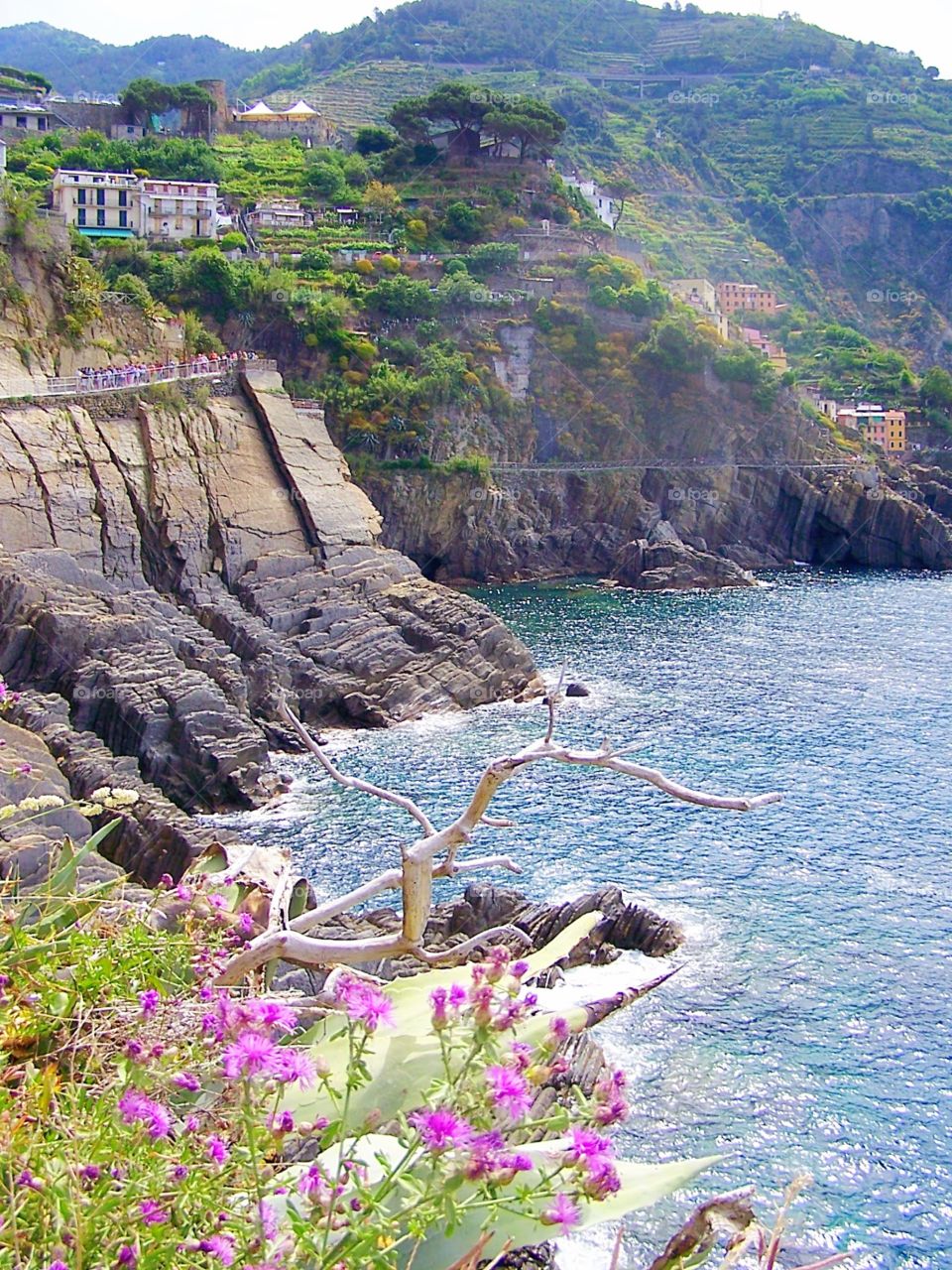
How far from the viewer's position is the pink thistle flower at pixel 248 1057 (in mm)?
4770

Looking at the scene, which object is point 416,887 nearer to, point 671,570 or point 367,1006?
point 367,1006

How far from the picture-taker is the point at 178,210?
8088 cm

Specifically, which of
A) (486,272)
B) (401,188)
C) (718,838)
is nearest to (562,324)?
(486,272)

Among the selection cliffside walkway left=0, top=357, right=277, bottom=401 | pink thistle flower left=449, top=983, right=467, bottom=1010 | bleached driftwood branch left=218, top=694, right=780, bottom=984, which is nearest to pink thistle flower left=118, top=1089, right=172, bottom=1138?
pink thistle flower left=449, top=983, right=467, bottom=1010

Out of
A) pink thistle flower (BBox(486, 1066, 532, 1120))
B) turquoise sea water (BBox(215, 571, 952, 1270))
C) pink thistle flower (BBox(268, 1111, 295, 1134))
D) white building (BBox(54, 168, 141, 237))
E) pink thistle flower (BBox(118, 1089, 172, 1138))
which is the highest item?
white building (BBox(54, 168, 141, 237))

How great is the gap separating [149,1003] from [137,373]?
164 ft

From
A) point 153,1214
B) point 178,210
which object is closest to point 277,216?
point 178,210

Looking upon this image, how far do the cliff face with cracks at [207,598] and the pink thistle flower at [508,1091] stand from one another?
30.4m

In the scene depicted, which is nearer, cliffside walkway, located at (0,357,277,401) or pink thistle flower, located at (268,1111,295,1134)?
pink thistle flower, located at (268,1111,295,1134)

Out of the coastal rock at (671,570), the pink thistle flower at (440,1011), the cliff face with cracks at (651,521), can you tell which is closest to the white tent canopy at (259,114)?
the cliff face with cracks at (651,521)

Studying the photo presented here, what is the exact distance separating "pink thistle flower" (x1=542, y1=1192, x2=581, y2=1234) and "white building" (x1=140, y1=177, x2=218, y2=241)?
8017 cm

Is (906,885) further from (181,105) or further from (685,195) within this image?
(685,195)

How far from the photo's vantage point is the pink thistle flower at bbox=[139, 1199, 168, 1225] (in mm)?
4758

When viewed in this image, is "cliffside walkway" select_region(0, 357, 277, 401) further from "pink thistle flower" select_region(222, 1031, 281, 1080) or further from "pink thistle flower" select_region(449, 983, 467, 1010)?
"pink thistle flower" select_region(222, 1031, 281, 1080)
